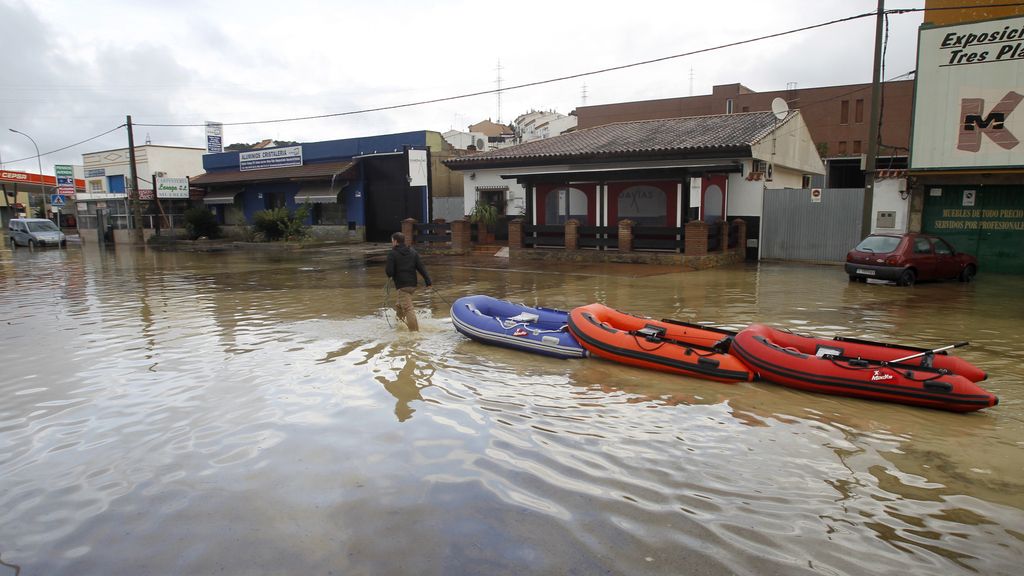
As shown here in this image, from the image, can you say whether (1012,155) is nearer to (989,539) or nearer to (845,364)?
(845,364)

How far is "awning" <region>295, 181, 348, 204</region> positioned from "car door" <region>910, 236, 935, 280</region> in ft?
77.3

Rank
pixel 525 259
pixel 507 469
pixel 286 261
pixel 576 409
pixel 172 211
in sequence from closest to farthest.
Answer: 1. pixel 507 469
2. pixel 576 409
3. pixel 525 259
4. pixel 286 261
5. pixel 172 211

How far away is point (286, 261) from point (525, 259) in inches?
330

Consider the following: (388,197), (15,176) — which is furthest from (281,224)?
(15,176)

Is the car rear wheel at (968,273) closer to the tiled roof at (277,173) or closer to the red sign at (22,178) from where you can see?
the tiled roof at (277,173)

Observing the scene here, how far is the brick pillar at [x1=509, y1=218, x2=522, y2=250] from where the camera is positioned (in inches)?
858

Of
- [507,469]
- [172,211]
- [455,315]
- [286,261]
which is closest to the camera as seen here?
[507,469]

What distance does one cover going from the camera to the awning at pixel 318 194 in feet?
100

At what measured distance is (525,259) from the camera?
21.2m

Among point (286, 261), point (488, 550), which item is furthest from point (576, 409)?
point (286, 261)

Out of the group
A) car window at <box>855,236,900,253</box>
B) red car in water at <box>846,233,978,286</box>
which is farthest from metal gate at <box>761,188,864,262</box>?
car window at <box>855,236,900,253</box>

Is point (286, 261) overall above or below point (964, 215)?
below

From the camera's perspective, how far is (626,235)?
64.4ft

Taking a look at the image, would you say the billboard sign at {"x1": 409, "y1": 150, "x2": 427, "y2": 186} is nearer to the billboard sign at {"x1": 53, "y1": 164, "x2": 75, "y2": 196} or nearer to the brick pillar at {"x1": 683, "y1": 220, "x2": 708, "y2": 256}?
the brick pillar at {"x1": 683, "y1": 220, "x2": 708, "y2": 256}
